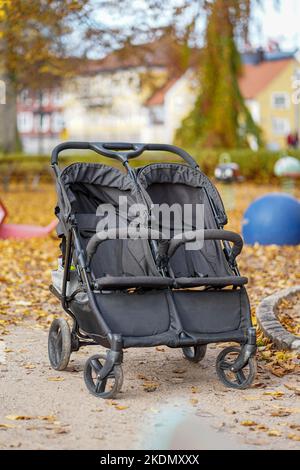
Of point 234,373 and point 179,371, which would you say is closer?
point 234,373

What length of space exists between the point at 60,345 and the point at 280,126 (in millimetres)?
76420

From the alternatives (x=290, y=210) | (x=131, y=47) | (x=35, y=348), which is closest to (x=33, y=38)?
(x=131, y=47)

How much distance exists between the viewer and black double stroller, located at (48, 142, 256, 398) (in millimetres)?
5461

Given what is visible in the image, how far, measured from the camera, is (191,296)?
5652mm

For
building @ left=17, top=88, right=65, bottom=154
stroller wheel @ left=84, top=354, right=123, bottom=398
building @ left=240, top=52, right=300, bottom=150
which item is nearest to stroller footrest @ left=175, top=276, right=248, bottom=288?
stroller wheel @ left=84, top=354, right=123, bottom=398

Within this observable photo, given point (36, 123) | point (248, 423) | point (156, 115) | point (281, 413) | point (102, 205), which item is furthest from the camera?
point (36, 123)

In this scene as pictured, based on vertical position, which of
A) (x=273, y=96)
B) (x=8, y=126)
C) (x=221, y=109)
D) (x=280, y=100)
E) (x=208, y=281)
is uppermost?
(x=273, y=96)

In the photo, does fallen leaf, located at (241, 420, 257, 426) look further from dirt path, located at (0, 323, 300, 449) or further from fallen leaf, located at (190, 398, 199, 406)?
fallen leaf, located at (190, 398, 199, 406)

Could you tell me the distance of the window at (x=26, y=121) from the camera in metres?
118

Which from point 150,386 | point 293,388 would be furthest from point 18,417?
point 293,388

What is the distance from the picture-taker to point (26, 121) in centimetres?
11881

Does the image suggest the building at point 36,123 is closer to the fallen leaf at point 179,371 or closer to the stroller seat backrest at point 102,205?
the stroller seat backrest at point 102,205

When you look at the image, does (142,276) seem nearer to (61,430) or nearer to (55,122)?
(61,430)

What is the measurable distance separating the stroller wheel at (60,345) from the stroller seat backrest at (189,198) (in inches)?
34.7
